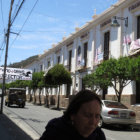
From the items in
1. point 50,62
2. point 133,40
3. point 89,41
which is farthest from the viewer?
point 50,62

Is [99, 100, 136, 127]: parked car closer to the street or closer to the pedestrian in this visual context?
the street

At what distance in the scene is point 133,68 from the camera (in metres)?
16.5

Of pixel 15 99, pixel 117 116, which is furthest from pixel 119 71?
pixel 15 99

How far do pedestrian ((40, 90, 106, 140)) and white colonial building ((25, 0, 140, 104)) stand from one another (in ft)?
66.8

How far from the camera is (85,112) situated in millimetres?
1769

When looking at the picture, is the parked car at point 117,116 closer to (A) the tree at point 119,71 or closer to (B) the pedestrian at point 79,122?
(A) the tree at point 119,71

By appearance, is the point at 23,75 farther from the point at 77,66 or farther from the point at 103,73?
the point at 103,73

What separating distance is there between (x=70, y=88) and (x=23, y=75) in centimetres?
771

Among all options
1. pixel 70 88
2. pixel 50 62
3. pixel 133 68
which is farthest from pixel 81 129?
pixel 50 62

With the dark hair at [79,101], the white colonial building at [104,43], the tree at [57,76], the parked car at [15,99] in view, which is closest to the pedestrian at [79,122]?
the dark hair at [79,101]

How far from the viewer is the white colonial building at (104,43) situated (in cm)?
2297

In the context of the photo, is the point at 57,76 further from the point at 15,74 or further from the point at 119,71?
the point at 119,71

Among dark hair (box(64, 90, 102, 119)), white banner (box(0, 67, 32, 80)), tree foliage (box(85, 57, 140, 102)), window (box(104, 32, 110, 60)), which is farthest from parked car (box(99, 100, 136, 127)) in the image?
white banner (box(0, 67, 32, 80))

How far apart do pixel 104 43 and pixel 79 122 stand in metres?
27.4
